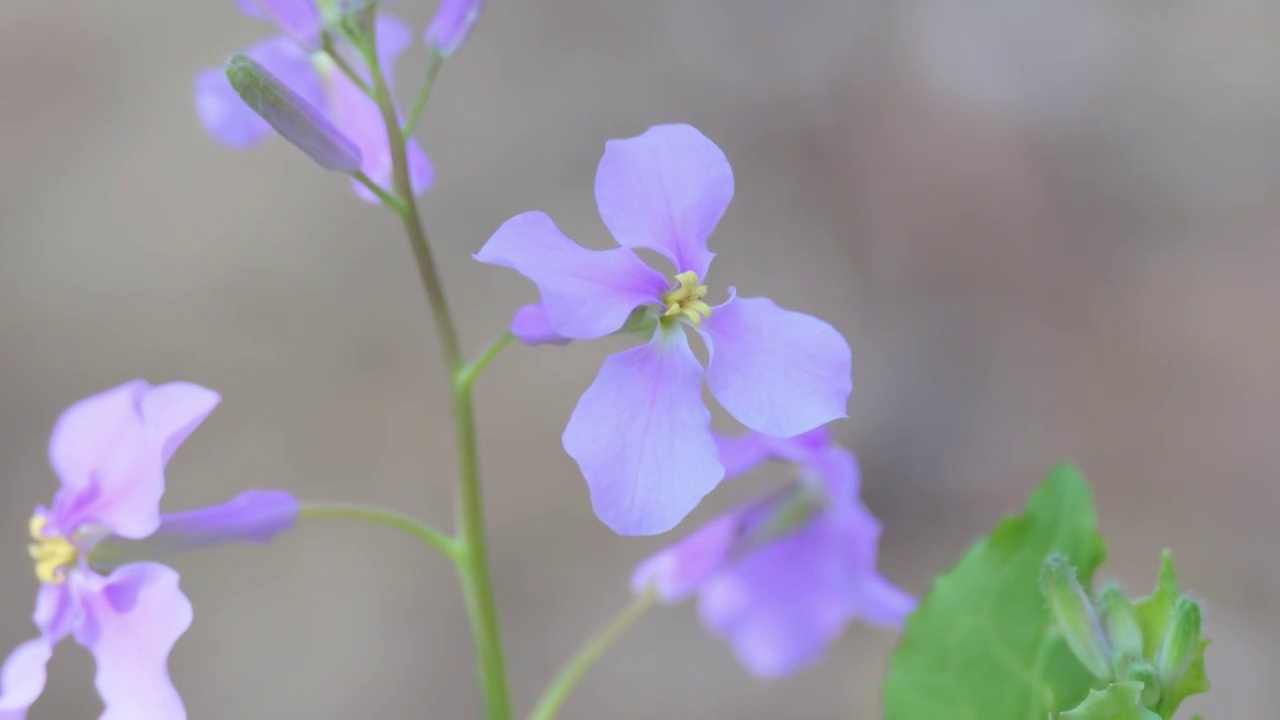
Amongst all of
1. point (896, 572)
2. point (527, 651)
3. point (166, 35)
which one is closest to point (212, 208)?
point (166, 35)

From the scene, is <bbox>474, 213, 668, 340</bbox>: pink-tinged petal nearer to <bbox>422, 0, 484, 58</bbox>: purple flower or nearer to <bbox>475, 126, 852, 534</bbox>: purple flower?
<bbox>475, 126, 852, 534</bbox>: purple flower

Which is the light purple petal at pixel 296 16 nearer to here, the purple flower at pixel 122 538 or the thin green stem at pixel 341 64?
the thin green stem at pixel 341 64

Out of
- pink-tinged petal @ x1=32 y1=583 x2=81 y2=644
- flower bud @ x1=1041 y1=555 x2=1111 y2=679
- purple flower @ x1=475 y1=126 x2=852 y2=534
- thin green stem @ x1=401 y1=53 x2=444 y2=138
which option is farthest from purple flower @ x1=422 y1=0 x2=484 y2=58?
Result: flower bud @ x1=1041 y1=555 x2=1111 y2=679

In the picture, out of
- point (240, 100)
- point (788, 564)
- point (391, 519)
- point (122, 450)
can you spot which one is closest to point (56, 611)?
point (122, 450)

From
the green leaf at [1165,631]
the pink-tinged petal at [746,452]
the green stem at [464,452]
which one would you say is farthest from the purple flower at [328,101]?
the green leaf at [1165,631]

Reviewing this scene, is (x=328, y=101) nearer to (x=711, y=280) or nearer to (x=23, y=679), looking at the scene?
(x=23, y=679)

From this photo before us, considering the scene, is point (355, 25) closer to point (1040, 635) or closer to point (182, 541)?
point (182, 541)
